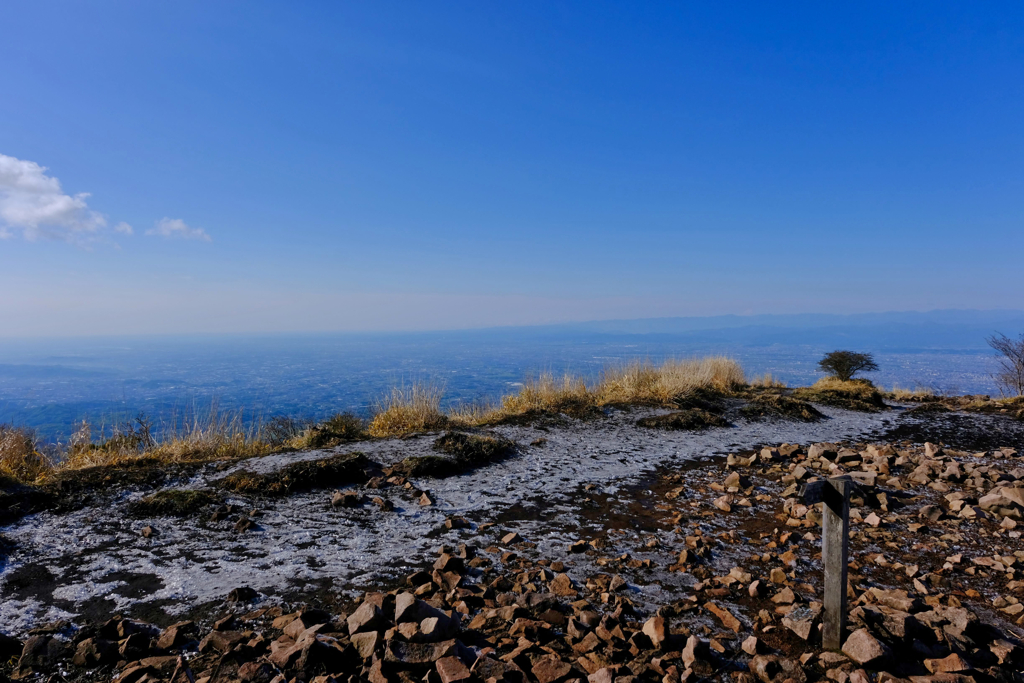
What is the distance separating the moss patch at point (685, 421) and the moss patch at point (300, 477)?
5726mm

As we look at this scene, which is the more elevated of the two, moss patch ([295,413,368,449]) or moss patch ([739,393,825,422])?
moss patch ([295,413,368,449])

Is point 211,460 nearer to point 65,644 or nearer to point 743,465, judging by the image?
point 65,644

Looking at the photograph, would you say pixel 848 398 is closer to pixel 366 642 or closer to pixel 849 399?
pixel 849 399

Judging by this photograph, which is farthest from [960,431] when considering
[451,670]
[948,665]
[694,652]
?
[451,670]

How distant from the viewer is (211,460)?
6484 millimetres

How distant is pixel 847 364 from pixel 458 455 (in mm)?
17084

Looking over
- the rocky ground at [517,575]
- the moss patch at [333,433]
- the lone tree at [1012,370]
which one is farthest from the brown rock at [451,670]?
the lone tree at [1012,370]

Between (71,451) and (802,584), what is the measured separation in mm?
9000

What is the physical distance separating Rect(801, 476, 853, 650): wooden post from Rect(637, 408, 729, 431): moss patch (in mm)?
6518

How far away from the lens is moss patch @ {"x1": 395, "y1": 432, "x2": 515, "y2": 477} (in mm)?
6285

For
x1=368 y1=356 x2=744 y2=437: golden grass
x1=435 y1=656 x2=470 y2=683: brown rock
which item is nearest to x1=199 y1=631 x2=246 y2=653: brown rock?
x1=435 y1=656 x2=470 y2=683: brown rock

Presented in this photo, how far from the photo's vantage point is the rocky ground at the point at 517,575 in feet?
8.64

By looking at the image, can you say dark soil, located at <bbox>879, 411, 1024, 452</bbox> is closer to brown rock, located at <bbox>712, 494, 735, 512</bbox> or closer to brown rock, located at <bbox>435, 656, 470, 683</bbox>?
brown rock, located at <bbox>712, 494, 735, 512</bbox>

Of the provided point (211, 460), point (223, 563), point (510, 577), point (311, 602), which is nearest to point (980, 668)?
point (510, 577)
